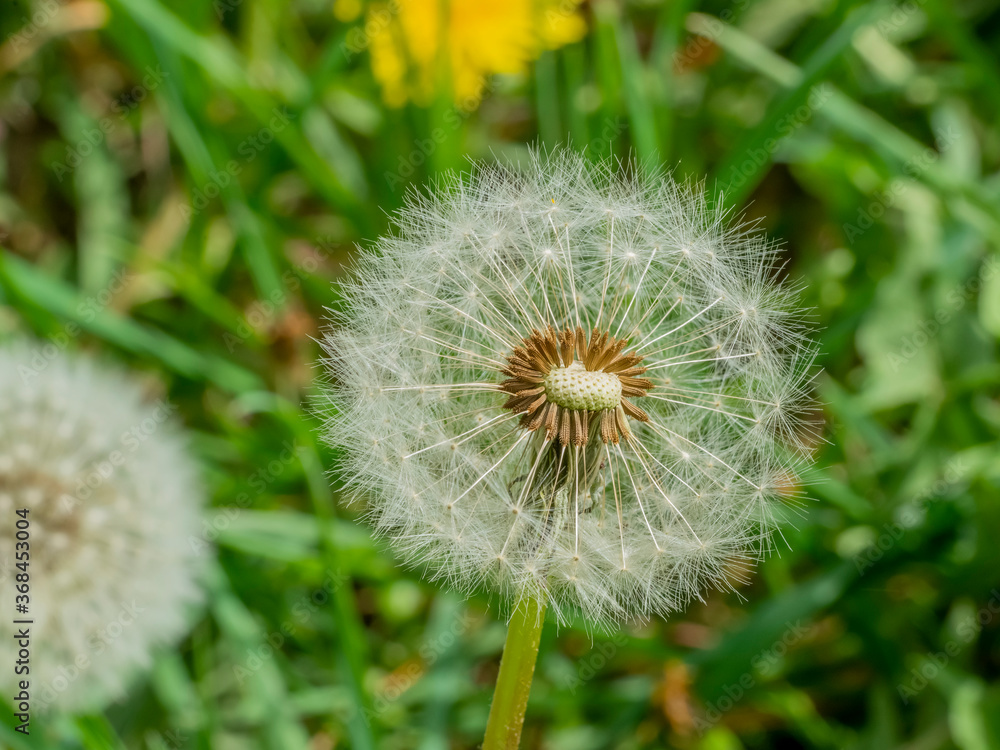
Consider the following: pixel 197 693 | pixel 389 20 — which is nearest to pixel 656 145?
pixel 389 20

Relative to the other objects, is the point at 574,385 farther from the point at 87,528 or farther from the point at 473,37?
the point at 473,37

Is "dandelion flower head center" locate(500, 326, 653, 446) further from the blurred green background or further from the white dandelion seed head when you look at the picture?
the white dandelion seed head

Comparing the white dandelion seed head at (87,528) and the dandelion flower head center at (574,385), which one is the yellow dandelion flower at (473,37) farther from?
the dandelion flower head center at (574,385)

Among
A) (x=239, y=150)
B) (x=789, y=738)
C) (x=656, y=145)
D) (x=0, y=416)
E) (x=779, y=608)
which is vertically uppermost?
(x=239, y=150)

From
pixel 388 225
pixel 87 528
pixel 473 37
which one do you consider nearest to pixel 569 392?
pixel 87 528

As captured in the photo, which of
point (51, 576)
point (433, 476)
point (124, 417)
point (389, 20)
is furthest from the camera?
point (389, 20)

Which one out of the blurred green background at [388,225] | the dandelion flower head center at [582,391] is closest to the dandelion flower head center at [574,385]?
the dandelion flower head center at [582,391]

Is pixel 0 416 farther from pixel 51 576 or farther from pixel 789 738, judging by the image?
pixel 789 738

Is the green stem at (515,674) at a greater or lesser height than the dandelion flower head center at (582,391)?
lesser
